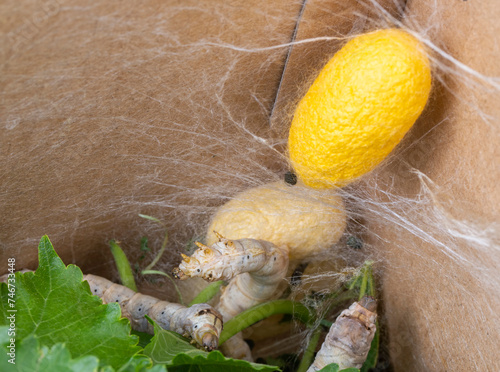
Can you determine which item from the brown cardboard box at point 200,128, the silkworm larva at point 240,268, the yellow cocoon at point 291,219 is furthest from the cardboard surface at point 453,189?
the silkworm larva at point 240,268

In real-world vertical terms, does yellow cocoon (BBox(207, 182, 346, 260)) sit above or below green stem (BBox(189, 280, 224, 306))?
above

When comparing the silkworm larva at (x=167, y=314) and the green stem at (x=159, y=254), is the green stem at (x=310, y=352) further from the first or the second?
the green stem at (x=159, y=254)

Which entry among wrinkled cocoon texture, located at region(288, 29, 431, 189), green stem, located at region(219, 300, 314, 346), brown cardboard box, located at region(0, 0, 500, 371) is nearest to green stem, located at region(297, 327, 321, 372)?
green stem, located at region(219, 300, 314, 346)

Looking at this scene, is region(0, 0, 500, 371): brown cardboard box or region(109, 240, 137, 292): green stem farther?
region(109, 240, 137, 292): green stem

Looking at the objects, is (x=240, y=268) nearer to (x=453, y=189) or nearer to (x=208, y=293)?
(x=208, y=293)

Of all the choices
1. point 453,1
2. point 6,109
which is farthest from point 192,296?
point 453,1

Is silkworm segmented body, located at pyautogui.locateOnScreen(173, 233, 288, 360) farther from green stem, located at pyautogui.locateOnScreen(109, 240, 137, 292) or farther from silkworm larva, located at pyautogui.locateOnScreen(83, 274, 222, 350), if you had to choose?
green stem, located at pyautogui.locateOnScreen(109, 240, 137, 292)

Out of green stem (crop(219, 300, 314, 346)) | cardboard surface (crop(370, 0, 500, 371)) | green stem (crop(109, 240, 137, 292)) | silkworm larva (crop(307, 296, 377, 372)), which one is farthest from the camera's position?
green stem (crop(109, 240, 137, 292))
